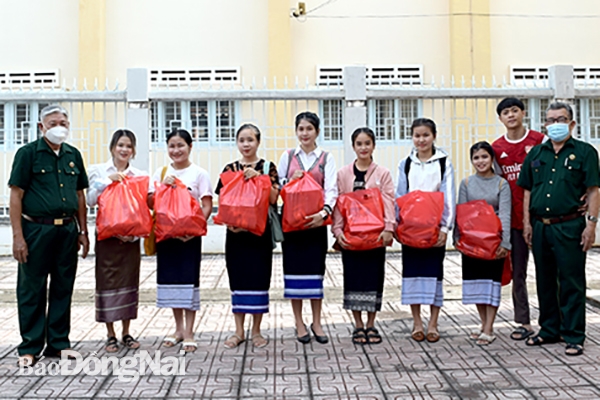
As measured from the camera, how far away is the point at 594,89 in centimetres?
851

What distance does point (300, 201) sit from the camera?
4027 mm

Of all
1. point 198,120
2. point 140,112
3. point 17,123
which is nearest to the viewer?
point 140,112

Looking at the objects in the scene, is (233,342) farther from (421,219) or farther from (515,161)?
(515,161)

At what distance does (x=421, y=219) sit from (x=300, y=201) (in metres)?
0.87

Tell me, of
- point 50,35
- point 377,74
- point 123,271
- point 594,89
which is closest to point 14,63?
point 50,35

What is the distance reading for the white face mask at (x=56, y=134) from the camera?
12.6 feet

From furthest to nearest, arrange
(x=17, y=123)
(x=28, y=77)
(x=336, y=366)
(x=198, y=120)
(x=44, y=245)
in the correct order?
(x=28, y=77) < (x=17, y=123) < (x=198, y=120) < (x=44, y=245) < (x=336, y=366)

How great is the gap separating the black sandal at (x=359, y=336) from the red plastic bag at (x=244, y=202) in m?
1.03

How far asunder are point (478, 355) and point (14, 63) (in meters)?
12.5

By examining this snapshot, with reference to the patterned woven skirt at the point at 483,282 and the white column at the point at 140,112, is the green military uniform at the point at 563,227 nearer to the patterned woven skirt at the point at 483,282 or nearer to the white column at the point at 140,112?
the patterned woven skirt at the point at 483,282

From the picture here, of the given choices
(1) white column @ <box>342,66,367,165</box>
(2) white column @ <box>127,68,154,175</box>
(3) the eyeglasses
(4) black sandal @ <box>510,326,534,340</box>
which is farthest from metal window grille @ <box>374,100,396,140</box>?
(4) black sandal @ <box>510,326,534,340</box>

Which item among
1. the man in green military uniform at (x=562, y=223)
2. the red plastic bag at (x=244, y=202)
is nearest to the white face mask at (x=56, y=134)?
the red plastic bag at (x=244, y=202)

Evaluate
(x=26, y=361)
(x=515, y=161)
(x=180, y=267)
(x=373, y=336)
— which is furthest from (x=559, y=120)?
(x=26, y=361)

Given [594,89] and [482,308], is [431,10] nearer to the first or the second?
[594,89]
